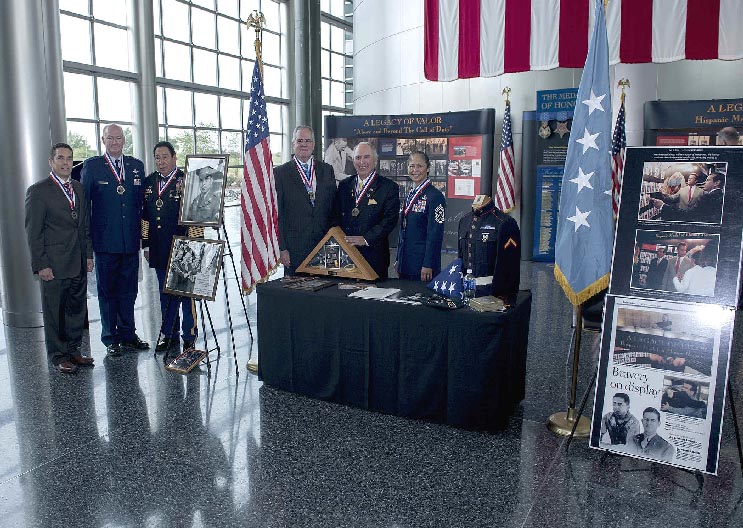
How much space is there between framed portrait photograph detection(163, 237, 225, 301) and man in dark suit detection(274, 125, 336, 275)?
2.16 ft

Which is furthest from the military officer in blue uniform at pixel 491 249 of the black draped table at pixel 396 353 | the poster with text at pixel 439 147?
the poster with text at pixel 439 147

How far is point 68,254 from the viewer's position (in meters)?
4.50

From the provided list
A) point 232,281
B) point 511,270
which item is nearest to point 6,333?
point 232,281

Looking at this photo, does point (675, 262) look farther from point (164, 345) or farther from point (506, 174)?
point (506, 174)

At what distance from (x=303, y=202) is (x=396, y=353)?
1.71m

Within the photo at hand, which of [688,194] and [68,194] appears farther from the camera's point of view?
[68,194]

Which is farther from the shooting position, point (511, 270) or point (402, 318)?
point (511, 270)

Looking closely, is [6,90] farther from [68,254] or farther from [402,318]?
[402,318]

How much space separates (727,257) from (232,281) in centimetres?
651

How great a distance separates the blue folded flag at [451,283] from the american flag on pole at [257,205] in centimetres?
161

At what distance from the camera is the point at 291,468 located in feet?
9.93

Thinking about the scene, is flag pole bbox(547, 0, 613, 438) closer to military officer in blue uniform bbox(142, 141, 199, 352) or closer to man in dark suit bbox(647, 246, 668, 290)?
man in dark suit bbox(647, 246, 668, 290)

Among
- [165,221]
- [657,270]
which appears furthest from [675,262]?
[165,221]

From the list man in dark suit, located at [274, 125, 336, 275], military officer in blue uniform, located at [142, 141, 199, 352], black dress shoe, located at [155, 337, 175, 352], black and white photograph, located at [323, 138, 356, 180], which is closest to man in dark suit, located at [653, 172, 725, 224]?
man in dark suit, located at [274, 125, 336, 275]
